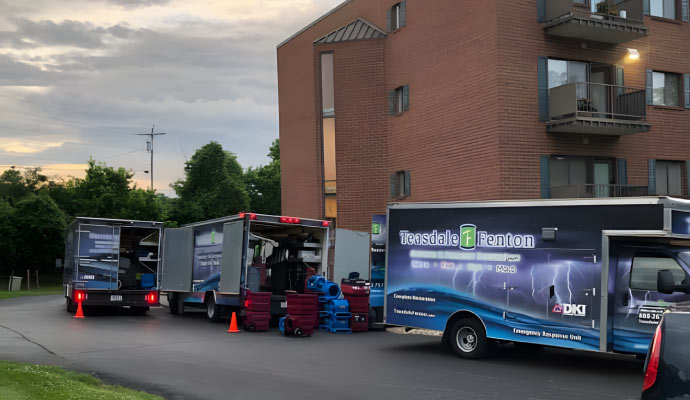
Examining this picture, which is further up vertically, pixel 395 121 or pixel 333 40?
pixel 333 40

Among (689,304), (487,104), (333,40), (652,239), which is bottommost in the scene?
(689,304)

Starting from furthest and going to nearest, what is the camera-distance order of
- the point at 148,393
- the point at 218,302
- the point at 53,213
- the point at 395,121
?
the point at 53,213
the point at 395,121
the point at 218,302
the point at 148,393

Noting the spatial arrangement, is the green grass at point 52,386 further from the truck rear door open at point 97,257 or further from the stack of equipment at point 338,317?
the truck rear door open at point 97,257

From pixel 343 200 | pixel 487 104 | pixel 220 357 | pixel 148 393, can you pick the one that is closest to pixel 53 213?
pixel 343 200

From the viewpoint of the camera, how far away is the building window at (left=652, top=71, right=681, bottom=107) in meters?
26.7

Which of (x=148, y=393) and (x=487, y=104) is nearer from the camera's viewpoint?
(x=148, y=393)

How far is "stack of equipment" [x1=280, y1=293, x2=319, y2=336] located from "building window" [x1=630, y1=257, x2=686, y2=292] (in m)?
8.57

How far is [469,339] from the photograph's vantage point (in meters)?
14.5

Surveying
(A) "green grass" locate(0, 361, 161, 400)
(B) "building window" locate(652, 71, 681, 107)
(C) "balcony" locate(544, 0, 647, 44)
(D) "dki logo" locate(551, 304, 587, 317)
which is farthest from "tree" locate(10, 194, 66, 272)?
(D) "dki logo" locate(551, 304, 587, 317)

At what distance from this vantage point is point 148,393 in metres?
10.5

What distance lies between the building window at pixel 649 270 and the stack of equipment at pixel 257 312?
10385 millimetres

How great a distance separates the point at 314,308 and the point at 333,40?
1585 cm

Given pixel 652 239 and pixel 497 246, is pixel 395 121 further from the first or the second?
pixel 652 239

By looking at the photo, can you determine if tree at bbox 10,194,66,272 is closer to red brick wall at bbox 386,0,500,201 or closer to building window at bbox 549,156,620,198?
red brick wall at bbox 386,0,500,201
